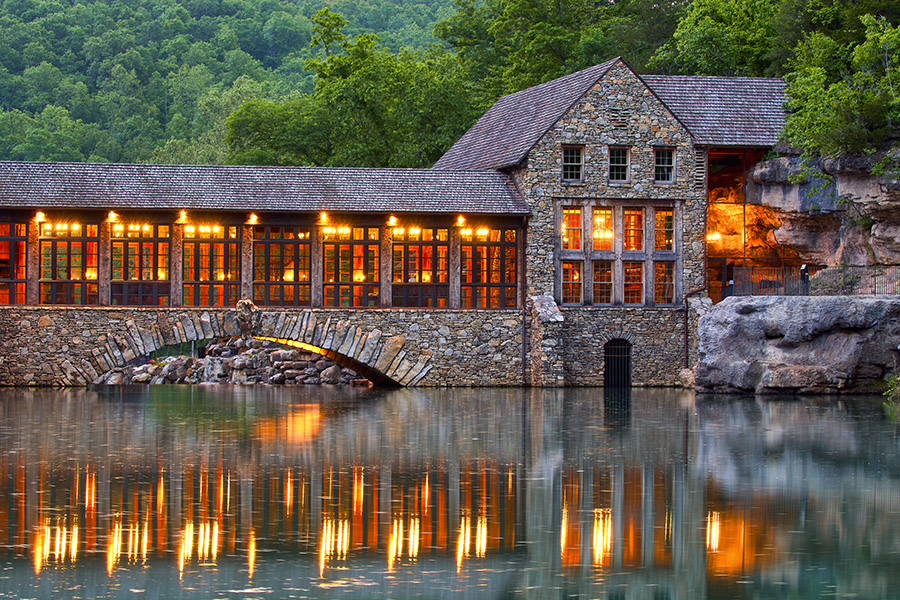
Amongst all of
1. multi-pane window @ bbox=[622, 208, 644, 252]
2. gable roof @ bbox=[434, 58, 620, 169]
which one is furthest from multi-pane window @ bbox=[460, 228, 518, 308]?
multi-pane window @ bbox=[622, 208, 644, 252]

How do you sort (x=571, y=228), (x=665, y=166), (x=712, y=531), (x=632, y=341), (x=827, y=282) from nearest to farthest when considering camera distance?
(x=712, y=531)
(x=827, y=282)
(x=632, y=341)
(x=571, y=228)
(x=665, y=166)

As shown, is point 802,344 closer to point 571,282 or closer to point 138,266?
point 571,282

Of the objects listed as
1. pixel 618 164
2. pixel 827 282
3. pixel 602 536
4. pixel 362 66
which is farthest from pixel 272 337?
pixel 602 536

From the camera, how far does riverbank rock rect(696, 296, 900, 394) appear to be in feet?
130

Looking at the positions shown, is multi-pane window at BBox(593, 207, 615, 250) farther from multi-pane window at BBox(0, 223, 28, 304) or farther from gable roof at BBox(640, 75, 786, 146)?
multi-pane window at BBox(0, 223, 28, 304)

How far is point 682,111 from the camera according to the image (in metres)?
47.6

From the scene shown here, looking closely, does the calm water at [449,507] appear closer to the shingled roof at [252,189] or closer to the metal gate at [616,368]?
the shingled roof at [252,189]

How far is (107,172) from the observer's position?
4350cm

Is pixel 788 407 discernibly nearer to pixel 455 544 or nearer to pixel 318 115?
pixel 455 544

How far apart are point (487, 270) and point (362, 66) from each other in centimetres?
2189

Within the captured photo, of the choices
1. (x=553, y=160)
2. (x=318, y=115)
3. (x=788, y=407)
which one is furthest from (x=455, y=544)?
(x=318, y=115)

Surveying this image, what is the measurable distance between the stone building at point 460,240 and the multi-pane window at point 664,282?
5 cm

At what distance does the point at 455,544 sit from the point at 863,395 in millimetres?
26746

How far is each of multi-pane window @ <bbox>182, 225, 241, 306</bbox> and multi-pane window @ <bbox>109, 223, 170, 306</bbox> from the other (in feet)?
2.45
